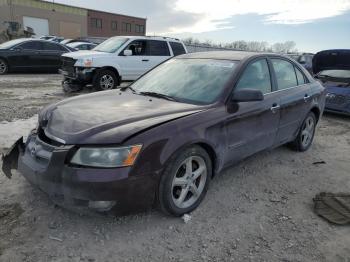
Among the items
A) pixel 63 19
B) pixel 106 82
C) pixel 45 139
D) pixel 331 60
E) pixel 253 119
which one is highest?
pixel 63 19

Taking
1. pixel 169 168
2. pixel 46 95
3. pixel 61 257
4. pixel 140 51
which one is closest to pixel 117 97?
pixel 169 168

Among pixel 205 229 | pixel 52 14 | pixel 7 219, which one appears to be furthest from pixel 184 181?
pixel 52 14

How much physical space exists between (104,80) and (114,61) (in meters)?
0.64

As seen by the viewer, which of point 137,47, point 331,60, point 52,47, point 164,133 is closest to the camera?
point 164,133

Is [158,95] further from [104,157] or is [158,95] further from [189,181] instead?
[104,157]

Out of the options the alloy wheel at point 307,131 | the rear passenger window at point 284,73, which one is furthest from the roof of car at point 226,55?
the alloy wheel at point 307,131

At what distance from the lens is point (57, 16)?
2029 inches

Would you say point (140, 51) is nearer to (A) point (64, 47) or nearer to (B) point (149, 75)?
(A) point (64, 47)

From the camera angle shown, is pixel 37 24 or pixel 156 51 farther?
pixel 37 24

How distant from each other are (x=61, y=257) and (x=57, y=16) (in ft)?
178

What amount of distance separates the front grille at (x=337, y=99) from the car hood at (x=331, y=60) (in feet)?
3.02

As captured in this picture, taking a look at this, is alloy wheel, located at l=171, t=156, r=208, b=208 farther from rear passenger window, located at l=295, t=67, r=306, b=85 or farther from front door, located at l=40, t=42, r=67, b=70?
front door, located at l=40, t=42, r=67, b=70

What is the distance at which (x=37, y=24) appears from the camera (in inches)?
1953

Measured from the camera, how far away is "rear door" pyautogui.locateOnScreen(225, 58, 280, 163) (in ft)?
12.7
